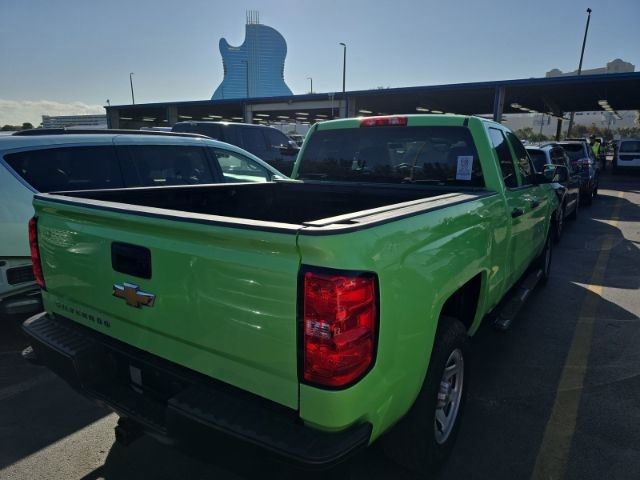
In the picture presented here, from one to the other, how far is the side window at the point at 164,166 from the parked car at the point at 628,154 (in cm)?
2644

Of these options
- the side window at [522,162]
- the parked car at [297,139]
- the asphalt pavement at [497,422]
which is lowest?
the asphalt pavement at [497,422]

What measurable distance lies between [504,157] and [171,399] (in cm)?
324

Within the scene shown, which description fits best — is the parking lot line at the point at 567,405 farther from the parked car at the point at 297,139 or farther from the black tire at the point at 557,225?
the parked car at the point at 297,139

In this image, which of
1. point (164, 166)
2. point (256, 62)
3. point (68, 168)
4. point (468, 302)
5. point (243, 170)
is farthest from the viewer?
point (256, 62)

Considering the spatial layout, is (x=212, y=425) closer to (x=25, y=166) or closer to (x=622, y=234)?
(x=25, y=166)

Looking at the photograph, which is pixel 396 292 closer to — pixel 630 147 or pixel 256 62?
pixel 630 147

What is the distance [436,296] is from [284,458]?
1.00 m

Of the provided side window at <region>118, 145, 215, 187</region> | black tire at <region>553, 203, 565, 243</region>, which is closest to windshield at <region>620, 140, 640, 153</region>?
black tire at <region>553, 203, 565, 243</region>

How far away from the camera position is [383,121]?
3.88 m

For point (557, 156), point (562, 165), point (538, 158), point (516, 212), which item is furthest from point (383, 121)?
point (557, 156)

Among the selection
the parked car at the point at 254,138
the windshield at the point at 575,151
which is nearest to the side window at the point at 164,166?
the parked car at the point at 254,138

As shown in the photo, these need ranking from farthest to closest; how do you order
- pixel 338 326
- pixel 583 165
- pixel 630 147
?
pixel 630 147
pixel 583 165
pixel 338 326

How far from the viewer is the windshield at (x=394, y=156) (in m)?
3.58

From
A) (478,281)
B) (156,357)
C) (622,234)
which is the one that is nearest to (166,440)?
(156,357)
